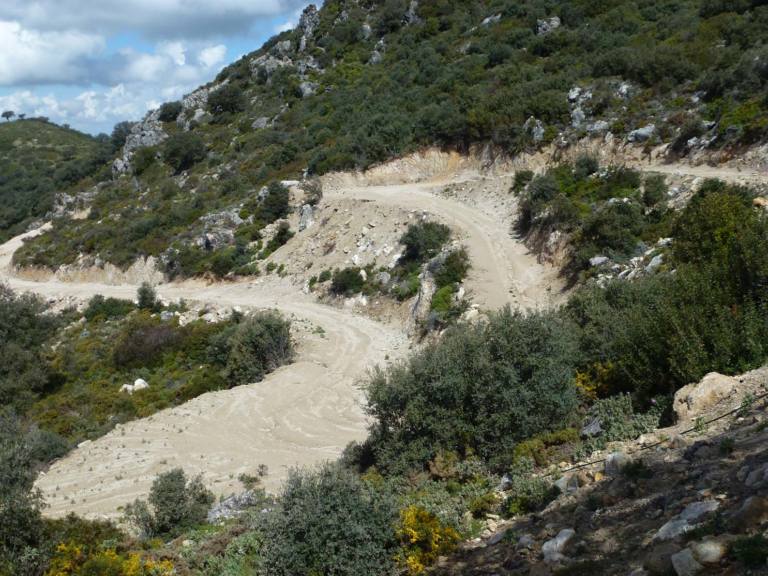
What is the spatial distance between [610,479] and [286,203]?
108ft

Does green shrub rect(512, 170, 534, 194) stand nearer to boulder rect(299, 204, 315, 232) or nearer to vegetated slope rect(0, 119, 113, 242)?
boulder rect(299, 204, 315, 232)

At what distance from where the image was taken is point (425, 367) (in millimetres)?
10852

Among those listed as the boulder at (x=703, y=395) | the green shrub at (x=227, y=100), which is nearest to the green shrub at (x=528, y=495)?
the boulder at (x=703, y=395)

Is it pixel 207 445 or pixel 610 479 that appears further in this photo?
pixel 207 445

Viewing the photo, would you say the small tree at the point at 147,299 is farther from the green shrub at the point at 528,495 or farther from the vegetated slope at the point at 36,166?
the vegetated slope at the point at 36,166

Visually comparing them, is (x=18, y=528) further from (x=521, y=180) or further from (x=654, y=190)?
(x=521, y=180)

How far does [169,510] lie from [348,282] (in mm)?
17754

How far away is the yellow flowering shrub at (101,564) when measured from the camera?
7.23 meters

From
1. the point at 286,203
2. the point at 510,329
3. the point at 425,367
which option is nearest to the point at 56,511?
the point at 425,367

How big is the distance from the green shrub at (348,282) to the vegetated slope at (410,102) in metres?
7.93

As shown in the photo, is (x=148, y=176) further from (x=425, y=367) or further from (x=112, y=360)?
(x=425, y=367)

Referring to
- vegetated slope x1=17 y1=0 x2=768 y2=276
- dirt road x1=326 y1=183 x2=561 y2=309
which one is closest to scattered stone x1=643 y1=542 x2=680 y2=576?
dirt road x1=326 y1=183 x2=561 y2=309

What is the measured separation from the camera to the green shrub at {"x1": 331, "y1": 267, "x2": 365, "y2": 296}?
27938 millimetres

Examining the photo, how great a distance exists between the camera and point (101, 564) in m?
7.28
